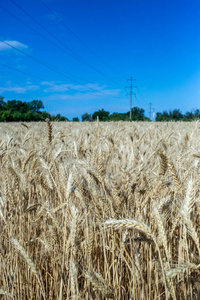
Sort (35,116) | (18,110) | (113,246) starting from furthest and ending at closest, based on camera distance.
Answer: (18,110), (35,116), (113,246)

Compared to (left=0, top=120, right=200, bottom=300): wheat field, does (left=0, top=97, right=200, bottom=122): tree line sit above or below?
above

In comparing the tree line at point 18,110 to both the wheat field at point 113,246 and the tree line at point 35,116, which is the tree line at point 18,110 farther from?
the wheat field at point 113,246

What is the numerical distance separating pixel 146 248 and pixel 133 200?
188mm

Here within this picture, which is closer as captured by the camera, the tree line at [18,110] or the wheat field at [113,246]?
the wheat field at [113,246]

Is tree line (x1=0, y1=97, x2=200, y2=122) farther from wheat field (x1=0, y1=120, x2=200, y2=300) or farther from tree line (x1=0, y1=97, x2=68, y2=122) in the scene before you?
wheat field (x1=0, y1=120, x2=200, y2=300)

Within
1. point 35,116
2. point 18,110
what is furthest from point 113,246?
point 18,110

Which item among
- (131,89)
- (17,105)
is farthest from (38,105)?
(131,89)

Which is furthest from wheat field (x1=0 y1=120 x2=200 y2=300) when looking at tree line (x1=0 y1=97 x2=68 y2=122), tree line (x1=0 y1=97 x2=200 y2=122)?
tree line (x1=0 y1=97 x2=68 y2=122)

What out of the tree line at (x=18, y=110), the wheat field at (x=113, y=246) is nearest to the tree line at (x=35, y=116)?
the tree line at (x=18, y=110)

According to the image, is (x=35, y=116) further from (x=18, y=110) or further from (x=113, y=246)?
(x=113, y=246)

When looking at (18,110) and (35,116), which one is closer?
(35,116)

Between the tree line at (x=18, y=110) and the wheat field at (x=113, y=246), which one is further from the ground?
the tree line at (x=18, y=110)

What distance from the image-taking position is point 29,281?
40.9 inches

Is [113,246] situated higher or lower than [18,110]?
lower
